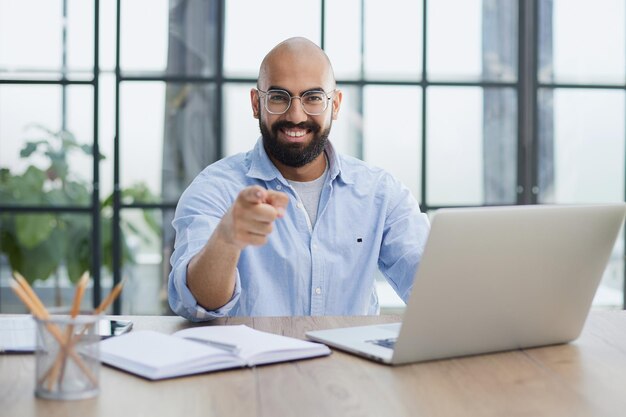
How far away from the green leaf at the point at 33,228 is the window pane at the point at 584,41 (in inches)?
94.6

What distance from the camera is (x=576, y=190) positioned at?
15.2ft

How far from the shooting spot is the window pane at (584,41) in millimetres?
4535

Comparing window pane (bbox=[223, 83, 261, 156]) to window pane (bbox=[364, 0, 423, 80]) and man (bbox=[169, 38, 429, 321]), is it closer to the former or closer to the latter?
window pane (bbox=[364, 0, 423, 80])

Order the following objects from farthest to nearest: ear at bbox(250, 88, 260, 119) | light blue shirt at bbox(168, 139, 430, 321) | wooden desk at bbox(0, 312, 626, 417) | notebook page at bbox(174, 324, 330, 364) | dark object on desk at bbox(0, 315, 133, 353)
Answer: ear at bbox(250, 88, 260, 119) < light blue shirt at bbox(168, 139, 430, 321) < dark object on desk at bbox(0, 315, 133, 353) < notebook page at bbox(174, 324, 330, 364) < wooden desk at bbox(0, 312, 626, 417)

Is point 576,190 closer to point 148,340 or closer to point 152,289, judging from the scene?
point 152,289

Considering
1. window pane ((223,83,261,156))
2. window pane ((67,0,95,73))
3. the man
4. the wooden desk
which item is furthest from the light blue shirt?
window pane ((67,0,95,73))

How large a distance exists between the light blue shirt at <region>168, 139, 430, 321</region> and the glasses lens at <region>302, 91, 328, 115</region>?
5.1 inches

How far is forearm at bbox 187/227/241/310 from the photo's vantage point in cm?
197

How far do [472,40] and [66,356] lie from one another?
3.44 m

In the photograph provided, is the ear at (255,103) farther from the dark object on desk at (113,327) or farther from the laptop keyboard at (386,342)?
the laptop keyboard at (386,342)

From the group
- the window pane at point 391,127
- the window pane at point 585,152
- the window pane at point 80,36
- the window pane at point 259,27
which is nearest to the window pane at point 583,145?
the window pane at point 585,152

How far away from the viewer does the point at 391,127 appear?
4.48m

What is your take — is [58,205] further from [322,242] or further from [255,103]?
[322,242]

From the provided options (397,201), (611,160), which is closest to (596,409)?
(397,201)
